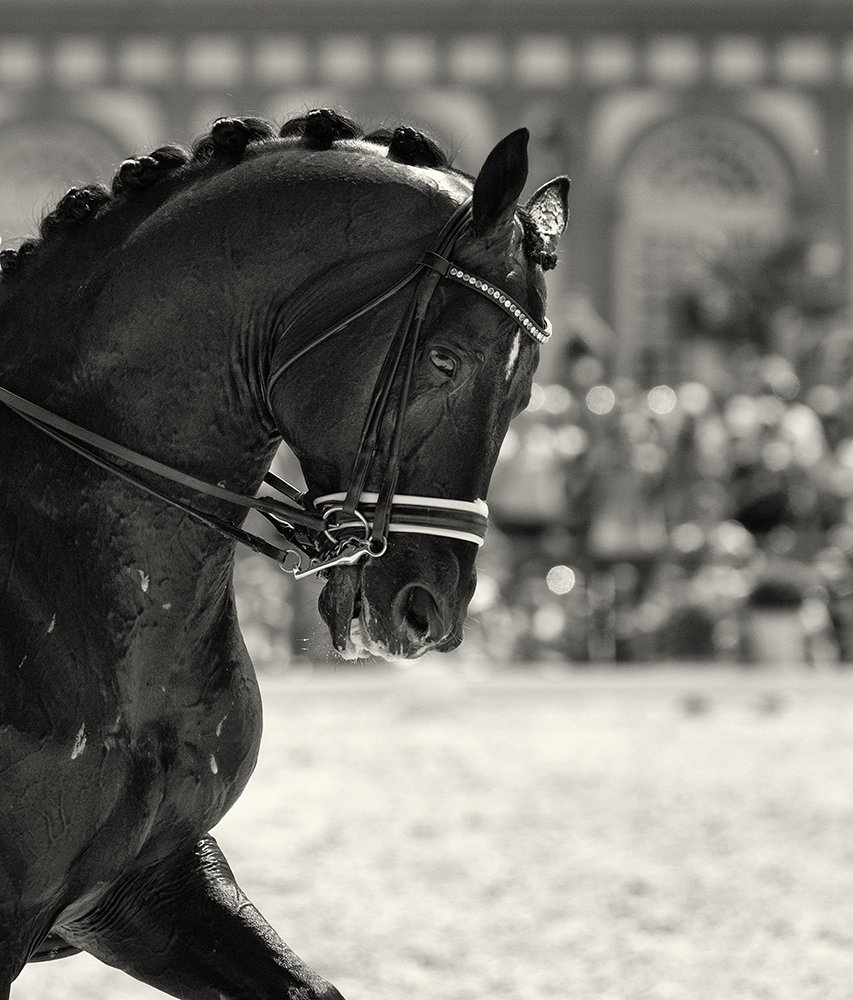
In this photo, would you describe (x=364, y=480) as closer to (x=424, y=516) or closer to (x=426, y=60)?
(x=424, y=516)

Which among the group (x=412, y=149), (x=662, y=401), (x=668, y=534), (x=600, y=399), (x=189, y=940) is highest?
(x=662, y=401)

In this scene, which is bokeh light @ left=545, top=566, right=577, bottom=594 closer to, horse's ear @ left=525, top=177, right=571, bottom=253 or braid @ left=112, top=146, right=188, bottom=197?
horse's ear @ left=525, top=177, right=571, bottom=253

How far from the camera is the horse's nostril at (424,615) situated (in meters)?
2.29

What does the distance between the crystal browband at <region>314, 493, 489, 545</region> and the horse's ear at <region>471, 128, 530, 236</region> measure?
0.39 metres

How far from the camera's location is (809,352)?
569 inches

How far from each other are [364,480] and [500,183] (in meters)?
0.45

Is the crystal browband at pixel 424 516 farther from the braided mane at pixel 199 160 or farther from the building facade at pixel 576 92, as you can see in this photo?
the building facade at pixel 576 92

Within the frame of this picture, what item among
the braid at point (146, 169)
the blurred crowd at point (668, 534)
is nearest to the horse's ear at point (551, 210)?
the braid at point (146, 169)

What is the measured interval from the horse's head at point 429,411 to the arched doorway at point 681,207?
1640cm

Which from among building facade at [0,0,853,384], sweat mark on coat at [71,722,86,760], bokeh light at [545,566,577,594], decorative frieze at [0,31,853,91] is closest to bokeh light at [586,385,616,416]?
bokeh light at [545,566,577,594]

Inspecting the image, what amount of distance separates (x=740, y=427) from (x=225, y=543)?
8.68m

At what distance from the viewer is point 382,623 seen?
2.31 meters

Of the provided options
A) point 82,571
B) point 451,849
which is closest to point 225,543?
point 82,571

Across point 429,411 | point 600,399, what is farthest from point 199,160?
point 600,399
